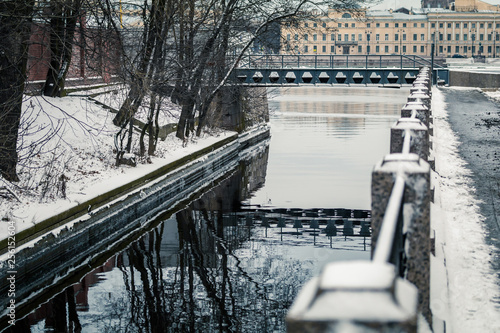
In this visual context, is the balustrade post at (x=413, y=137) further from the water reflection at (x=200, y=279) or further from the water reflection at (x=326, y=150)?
the water reflection at (x=326, y=150)

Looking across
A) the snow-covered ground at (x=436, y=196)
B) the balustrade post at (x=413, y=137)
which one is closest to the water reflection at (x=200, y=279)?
the snow-covered ground at (x=436, y=196)

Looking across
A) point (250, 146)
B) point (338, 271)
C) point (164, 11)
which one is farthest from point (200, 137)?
point (338, 271)

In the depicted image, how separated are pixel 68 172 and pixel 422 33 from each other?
439ft

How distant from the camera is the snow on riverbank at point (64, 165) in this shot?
1324 cm

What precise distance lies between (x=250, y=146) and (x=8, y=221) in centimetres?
2227

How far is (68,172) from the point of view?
17250 millimetres

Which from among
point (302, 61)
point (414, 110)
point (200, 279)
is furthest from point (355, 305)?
point (302, 61)

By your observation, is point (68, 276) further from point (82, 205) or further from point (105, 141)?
point (105, 141)

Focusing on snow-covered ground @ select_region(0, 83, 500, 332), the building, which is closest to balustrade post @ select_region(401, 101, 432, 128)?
snow-covered ground @ select_region(0, 83, 500, 332)

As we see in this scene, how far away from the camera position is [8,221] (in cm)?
1202

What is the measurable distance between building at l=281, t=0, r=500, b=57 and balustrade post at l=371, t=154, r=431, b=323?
442 feet

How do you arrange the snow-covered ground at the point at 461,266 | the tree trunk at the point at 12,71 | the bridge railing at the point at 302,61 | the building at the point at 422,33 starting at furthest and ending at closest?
1. the building at the point at 422,33
2. the bridge railing at the point at 302,61
3. the tree trunk at the point at 12,71
4. the snow-covered ground at the point at 461,266

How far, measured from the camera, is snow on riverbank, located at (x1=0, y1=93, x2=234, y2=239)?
13242mm

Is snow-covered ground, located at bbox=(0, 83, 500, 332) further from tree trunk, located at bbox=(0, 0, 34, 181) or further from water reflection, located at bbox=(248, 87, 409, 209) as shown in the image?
water reflection, located at bbox=(248, 87, 409, 209)
